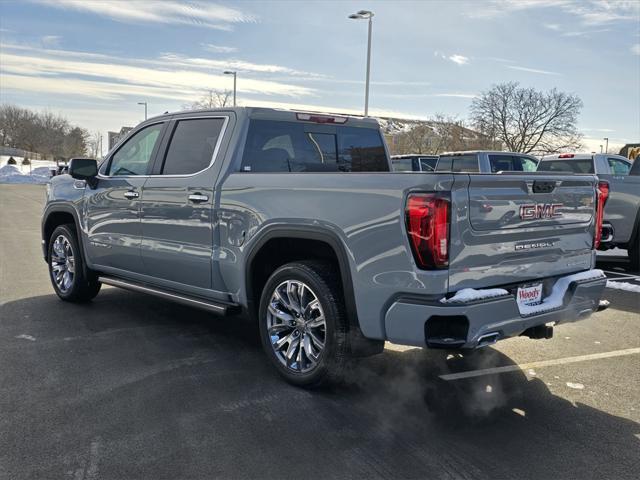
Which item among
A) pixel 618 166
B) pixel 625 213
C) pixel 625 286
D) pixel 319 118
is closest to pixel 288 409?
pixel 319 118

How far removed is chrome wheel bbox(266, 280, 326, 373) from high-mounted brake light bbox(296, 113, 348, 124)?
163 centimetres

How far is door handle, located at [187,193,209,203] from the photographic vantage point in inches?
183

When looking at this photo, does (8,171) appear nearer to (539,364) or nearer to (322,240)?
(322,240)

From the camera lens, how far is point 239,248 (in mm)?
4406

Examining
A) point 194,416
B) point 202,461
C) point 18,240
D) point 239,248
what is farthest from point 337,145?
point 18,240

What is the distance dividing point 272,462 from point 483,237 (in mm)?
1713

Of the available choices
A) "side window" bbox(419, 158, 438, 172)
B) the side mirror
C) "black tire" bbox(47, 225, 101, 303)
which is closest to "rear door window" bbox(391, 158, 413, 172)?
"side window" bbox(419, 158, 438, 172)

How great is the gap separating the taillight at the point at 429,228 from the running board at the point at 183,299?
1.77m

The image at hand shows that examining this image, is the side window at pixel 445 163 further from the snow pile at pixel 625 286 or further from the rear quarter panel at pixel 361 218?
the rear quarter panel at pixel 361 218

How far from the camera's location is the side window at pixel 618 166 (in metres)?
10.9

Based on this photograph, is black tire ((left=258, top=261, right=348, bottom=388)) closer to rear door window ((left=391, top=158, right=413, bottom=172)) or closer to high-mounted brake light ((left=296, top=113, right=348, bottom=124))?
high-mounted brake light ((left=296, top=113, right=348, bottom=124))

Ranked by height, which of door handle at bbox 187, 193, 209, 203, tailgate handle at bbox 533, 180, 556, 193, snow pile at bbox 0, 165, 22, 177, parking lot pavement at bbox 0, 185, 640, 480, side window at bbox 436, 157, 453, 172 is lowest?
parking lot pavement at bbox 0, 185, 640, 480

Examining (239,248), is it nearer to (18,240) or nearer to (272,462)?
(272,462)

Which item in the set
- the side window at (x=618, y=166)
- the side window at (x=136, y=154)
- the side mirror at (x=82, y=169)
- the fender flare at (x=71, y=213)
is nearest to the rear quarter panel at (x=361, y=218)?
the side window at (x=136, y=154)
